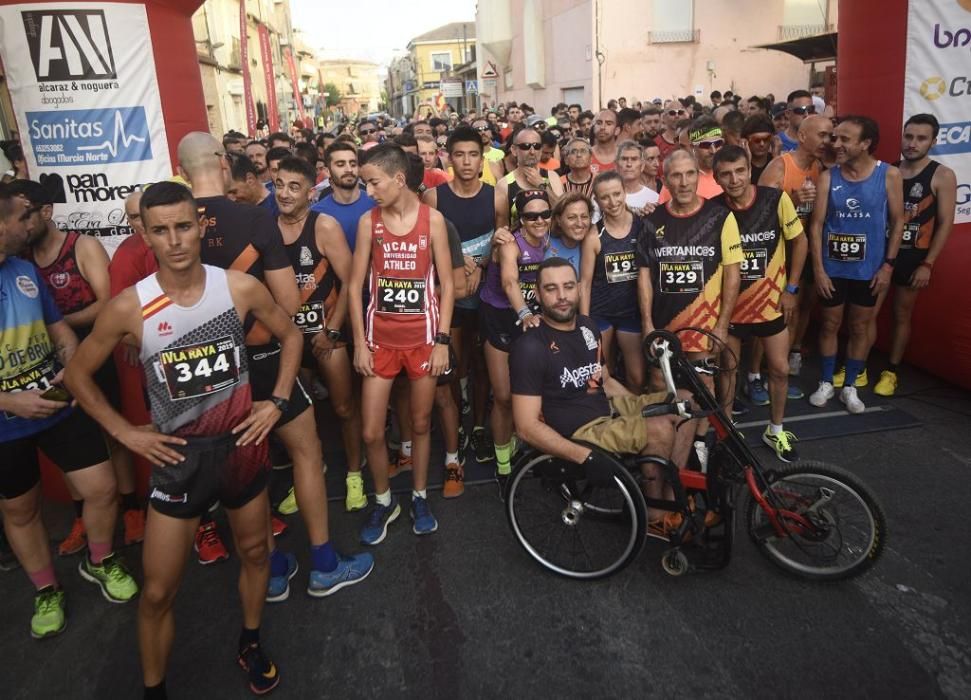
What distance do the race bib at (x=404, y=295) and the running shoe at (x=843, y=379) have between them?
364 cm

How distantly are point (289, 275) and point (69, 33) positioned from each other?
8.15ft

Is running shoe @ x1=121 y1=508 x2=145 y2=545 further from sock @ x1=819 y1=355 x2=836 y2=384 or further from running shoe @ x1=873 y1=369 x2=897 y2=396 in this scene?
running shoe @ x1=873 y1=369 x2=897 y2=396

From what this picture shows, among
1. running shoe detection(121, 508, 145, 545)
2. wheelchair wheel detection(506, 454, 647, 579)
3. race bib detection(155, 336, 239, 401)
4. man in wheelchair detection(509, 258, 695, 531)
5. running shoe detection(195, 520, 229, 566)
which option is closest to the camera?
race bib detection(155, 336, 239, 401)

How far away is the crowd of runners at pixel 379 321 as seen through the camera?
8.00ft

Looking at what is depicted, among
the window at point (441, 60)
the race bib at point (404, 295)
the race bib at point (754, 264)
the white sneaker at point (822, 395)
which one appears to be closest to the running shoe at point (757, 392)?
the white sneaker at point (822, 395)

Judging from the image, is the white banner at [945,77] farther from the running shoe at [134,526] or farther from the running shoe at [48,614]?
the running shoe at [48,614]

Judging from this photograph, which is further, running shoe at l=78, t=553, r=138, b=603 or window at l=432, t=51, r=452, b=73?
window at l=432, t=51, r=452, b=73

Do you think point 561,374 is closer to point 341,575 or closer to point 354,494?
point 341,575

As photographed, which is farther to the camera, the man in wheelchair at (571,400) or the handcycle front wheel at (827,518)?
the man in wheelchair at (571,400)

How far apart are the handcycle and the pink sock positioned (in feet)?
7.72

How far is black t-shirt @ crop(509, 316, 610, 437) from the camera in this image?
3.24 m

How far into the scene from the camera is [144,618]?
2432 mm

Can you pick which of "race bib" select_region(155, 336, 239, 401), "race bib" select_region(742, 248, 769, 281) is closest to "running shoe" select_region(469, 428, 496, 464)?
"race bib" select_region(742, 248, 769, 281)

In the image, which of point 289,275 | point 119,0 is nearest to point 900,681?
point 289,275
